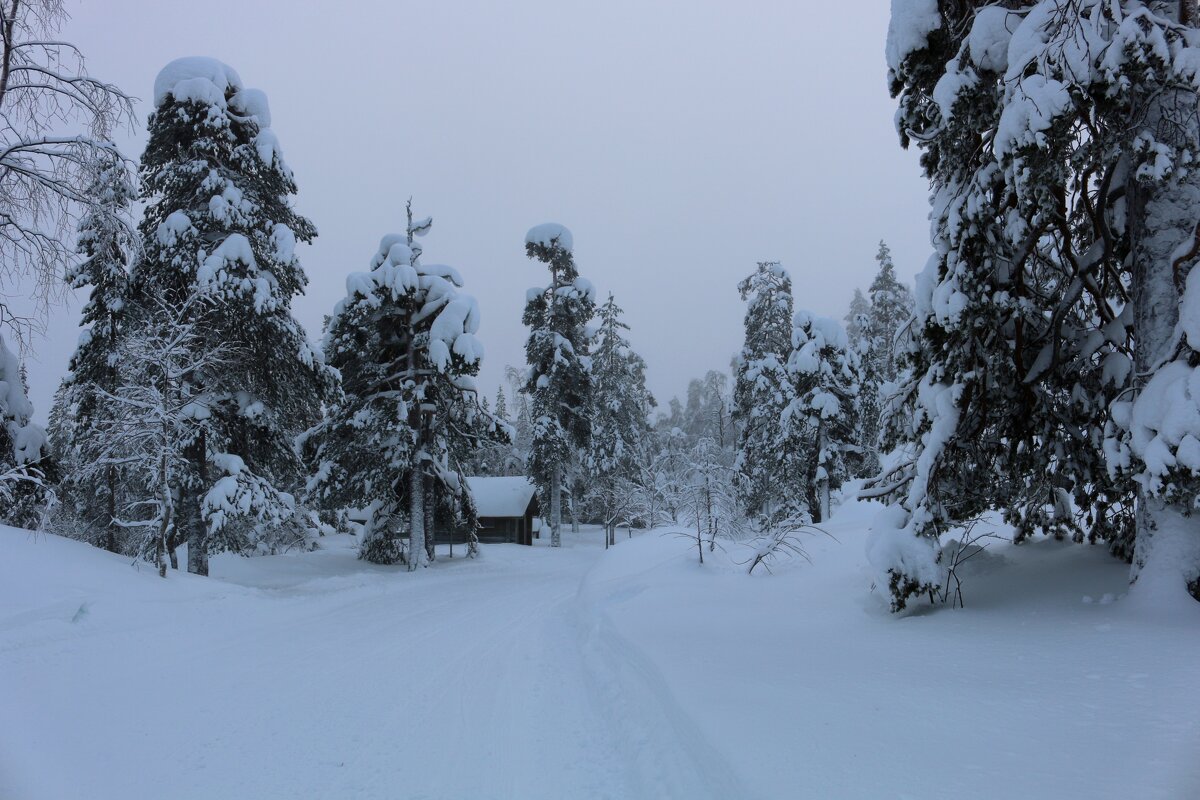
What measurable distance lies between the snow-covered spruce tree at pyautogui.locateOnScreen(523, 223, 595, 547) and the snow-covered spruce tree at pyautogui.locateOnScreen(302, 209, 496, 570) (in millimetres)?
11197

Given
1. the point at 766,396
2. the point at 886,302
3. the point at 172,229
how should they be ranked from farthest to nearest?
1. the point at 886,302
2. the point at 766,396
3. the point at 172,229

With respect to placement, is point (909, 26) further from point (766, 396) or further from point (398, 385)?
point (766, 396)

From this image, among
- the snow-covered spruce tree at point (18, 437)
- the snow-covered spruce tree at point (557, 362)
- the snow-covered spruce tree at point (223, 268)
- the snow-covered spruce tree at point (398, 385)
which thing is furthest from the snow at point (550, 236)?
the snow-covered spruce tree at point (18, 437)

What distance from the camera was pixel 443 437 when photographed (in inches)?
906

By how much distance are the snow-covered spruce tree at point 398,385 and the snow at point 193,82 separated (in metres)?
6.62

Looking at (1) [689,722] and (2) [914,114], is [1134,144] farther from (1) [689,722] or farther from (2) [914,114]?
(1) [689,722]

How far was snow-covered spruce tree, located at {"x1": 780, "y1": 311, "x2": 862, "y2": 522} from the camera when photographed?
885 inches

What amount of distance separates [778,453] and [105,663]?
20.6 m

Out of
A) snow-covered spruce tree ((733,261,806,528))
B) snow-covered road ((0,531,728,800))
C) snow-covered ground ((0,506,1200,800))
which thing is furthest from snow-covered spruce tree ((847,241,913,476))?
snow-covered road ((0,531,728,800))

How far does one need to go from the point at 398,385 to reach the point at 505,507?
20.8 meters

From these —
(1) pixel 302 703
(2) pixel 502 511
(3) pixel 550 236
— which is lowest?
(1) pixel 302 703

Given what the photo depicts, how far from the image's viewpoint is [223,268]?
49.5ft

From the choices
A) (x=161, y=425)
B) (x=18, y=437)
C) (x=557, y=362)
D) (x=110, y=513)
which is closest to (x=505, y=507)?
(x=557, y=362)

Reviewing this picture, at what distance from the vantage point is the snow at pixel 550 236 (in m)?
35.9
